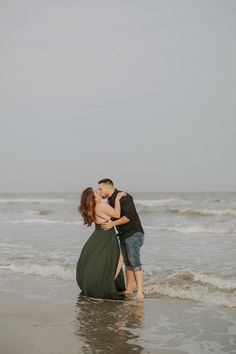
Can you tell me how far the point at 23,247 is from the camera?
525 inches

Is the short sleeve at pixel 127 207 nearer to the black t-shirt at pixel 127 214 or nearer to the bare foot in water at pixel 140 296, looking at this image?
the black t-shirt at pixel 127 214

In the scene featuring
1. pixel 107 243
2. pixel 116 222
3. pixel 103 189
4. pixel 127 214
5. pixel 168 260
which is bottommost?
pixel 168 260

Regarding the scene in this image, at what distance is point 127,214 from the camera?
7.28 metres

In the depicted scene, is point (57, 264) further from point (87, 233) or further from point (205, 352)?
point (87, 233)

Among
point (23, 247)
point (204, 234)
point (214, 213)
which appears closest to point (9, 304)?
point (23, 247)

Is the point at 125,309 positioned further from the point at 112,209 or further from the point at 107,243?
the point at 112,209

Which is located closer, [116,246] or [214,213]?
[116,246]

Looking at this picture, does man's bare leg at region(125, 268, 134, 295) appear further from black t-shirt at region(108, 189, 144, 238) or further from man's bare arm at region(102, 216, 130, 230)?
man's bare arm at region(102, 216, 130, 230)

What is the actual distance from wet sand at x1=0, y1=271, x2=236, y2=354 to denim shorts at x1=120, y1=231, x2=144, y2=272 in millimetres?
592

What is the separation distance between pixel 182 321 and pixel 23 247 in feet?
27.1

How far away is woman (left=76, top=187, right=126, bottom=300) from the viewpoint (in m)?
7.14

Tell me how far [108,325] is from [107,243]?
5.95ft

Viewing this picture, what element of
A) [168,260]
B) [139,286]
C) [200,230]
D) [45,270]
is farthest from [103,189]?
[200,230]

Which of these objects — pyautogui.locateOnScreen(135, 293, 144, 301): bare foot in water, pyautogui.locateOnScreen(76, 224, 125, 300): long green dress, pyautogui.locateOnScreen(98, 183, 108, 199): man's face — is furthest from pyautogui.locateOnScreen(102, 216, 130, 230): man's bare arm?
pyautogui.locateOnScreen(135, 293, 144, 301): bare foot in water
